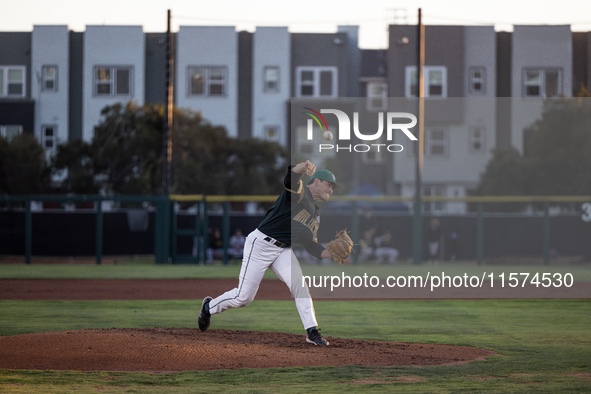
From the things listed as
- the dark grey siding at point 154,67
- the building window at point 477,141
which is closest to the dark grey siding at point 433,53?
the building window at point 477,141

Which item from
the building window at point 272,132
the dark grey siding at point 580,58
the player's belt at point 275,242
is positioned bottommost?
the player's belt at point 275,242

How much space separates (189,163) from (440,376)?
23.8 meters

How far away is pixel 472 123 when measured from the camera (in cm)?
3378

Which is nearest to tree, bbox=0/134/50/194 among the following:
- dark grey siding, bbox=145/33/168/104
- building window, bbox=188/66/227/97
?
dark grey siding, bbox=145/33/168/104

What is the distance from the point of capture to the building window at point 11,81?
34.8 metres

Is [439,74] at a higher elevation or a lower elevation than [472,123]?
higher

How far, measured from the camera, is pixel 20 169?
29.9m

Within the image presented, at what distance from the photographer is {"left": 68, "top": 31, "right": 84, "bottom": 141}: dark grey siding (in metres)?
34.8

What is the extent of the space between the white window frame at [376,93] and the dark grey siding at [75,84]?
13969 mm

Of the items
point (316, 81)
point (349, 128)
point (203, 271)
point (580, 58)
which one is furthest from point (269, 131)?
point (349, 128)

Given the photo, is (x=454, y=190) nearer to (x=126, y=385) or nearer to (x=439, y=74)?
(x=439, y=74)

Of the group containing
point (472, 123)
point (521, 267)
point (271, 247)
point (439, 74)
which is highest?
point (439, 74)

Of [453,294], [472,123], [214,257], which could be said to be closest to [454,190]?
[472,123]

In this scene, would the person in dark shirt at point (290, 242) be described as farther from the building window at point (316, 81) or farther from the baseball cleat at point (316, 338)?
the building window at point (316, 81)
